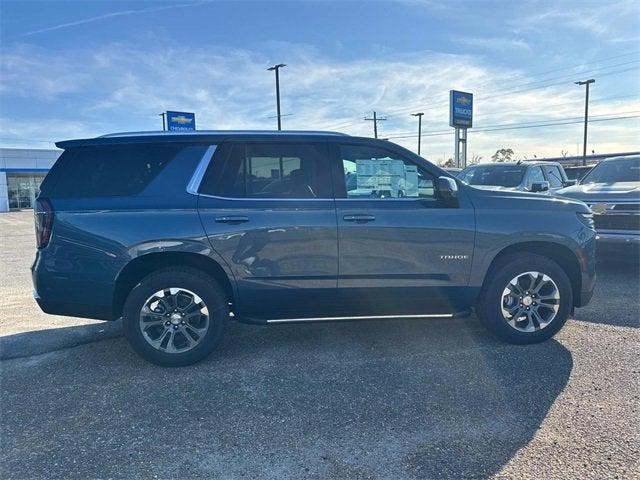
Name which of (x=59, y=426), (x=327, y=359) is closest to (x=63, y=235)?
(x=59, y=426)

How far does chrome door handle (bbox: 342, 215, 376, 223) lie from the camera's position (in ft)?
13.0

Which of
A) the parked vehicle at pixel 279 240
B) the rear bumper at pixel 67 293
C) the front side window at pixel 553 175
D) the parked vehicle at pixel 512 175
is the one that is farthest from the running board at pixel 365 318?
the front side window at pixel 553 175

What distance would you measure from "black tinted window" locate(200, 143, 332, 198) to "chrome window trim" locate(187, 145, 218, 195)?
5cm

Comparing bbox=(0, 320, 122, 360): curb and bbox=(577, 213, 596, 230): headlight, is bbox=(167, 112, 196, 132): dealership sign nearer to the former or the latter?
bbox=(0, 320, 122, 360): curb

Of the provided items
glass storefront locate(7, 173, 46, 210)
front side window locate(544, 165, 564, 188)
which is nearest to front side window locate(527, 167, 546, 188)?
front side window locate(544, 165, 564, 188)

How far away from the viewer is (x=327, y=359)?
4070mm

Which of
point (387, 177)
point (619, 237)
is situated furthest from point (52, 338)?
point (619, 237)

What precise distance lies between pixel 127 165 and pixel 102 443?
2213 millimetres

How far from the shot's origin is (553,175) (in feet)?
34.3

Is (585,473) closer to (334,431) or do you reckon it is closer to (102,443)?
(334,431)

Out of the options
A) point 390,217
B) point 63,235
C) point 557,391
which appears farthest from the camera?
point 390,217

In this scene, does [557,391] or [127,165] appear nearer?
[557,391]

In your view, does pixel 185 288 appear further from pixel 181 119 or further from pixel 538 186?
pixel 181 119

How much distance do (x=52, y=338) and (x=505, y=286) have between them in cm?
456
